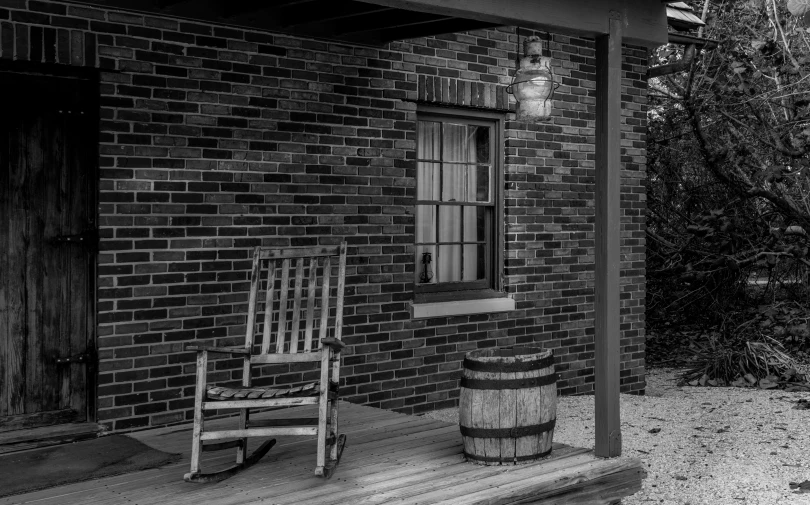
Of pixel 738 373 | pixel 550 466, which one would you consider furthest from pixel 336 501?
pixel 738 373

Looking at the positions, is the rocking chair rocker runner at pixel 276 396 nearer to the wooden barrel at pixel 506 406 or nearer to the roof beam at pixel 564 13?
the wooden barrel at pixel 506 406

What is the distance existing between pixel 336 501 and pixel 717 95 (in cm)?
854

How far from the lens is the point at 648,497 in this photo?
5.72m

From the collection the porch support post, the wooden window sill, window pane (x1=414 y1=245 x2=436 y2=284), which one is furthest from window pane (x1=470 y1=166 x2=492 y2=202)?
the porch support post

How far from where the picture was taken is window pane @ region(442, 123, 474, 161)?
24.5 feet

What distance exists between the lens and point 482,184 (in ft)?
25.2

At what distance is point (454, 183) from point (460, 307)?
3.36 ft

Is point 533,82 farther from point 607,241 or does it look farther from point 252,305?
point 252,305

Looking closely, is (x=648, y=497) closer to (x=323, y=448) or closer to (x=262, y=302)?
(x=323, y=448)

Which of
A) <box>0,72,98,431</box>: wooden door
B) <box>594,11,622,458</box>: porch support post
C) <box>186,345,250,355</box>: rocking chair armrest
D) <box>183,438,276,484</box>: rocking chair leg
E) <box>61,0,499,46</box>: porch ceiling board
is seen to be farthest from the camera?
<box>61,0,499,46</box>: porch ceiling board

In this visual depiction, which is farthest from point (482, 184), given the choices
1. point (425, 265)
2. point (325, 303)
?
point (325, 303)

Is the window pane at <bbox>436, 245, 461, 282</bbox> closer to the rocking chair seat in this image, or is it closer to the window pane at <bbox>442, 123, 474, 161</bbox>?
the window pane at <bbox>442, 123, 474, 161</bbox>

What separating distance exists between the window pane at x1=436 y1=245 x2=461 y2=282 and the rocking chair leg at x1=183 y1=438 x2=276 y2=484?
2842 mm

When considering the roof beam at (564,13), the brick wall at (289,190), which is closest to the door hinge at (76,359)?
the brick wall at (289,190)
